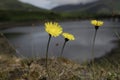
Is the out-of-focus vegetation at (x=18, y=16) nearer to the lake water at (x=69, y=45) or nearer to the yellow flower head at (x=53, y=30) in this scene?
the lake water at (x=69, y=45)

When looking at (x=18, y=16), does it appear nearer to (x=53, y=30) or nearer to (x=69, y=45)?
(x=69, y=45)

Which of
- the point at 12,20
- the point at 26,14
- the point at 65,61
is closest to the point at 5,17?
the point at 12,20

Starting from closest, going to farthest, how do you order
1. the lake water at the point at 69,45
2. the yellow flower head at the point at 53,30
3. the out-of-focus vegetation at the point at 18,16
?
the yellow flower head at the point at 53,30, the lake water at the point at 69,45, the out-of-focus vegetation at the point at 18,16

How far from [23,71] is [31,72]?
14 cm

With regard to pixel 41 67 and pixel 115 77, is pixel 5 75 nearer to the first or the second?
pixel 41 67

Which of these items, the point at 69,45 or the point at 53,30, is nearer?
the point at 53,30

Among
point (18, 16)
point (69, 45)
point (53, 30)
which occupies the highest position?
point (53, 30)

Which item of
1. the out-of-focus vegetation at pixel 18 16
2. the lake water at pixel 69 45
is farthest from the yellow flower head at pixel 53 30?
the out-of-focus vegetation at pixel 18 16

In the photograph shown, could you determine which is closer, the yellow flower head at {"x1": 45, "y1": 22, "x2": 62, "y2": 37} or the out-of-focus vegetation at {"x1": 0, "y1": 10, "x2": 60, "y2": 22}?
the yellow flower head at {"x1": 45, "y1": 22, "x2": 62, "y2": 37}

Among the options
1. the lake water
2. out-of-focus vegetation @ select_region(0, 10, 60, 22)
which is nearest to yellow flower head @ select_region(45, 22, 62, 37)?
the lake water

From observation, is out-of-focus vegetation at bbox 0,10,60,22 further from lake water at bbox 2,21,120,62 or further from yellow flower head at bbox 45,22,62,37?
yellow flower head at bbox 45,22,62,37

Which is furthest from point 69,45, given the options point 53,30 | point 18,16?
point 18,16

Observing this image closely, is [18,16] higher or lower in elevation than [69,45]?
lower

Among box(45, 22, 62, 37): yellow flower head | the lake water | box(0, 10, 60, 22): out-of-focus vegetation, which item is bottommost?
box(0, 10, 60, 22): out-of-focus vegetation
